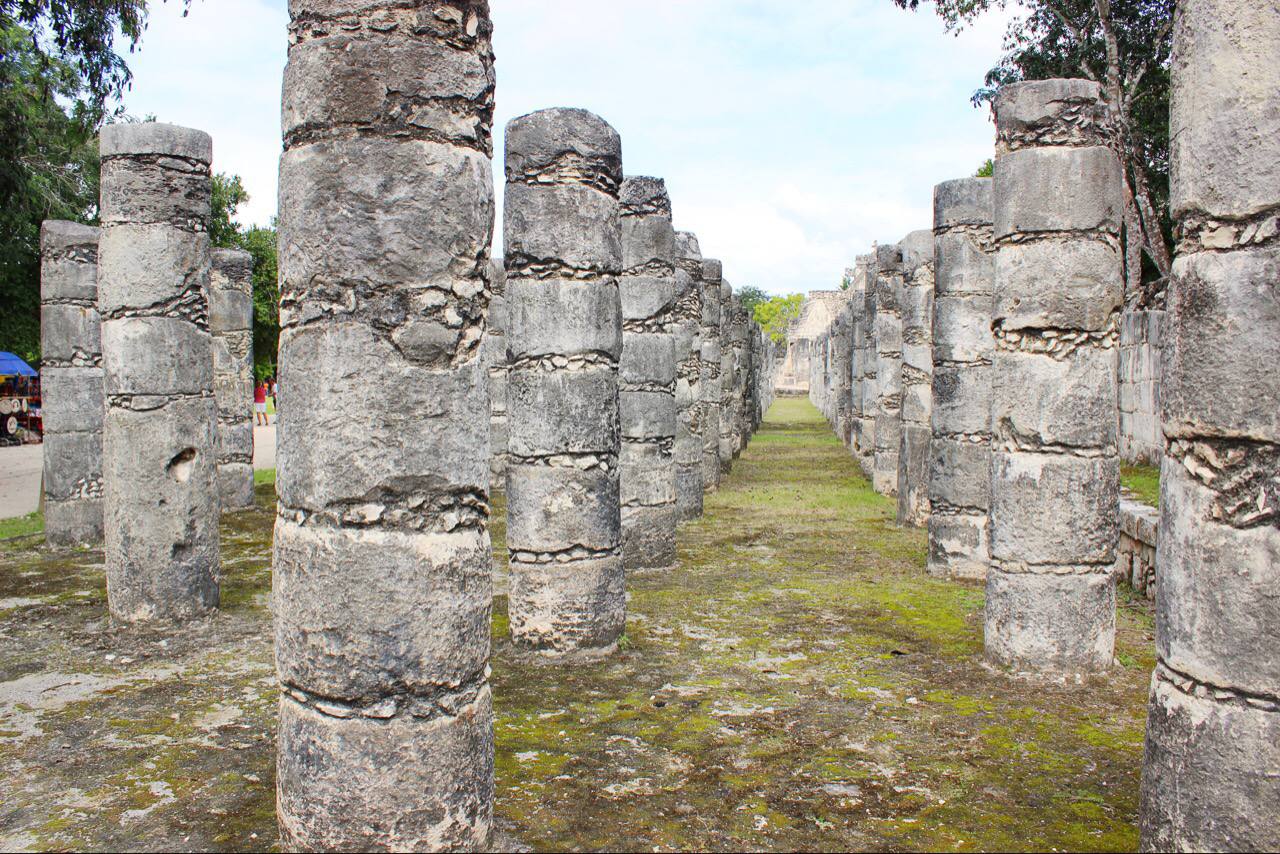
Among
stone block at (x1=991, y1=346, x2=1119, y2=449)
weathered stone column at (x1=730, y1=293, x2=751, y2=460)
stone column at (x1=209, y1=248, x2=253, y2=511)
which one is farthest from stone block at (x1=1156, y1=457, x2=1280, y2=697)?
weathered stone column at (x1=730, y1=293, x2=751, y2=460)

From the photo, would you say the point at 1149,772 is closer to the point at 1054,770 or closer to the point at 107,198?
the point at 1054,770

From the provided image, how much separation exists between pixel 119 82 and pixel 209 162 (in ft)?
19.4

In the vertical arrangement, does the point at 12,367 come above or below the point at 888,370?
above

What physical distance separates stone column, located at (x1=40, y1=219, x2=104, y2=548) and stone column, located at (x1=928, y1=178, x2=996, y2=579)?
353 inches

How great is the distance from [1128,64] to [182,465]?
20.5 metres

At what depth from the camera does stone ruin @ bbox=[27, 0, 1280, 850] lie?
11.7 feet

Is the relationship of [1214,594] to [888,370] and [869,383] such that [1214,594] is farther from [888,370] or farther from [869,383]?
[869,383]

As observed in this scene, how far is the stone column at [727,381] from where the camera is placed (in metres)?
18.1

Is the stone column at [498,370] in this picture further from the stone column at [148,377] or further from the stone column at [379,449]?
the stone column at [379,449]

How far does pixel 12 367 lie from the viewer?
23.8 metres

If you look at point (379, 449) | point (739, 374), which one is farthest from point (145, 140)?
point (739, 374)

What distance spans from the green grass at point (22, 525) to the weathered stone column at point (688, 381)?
313 inches

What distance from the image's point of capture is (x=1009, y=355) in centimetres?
680

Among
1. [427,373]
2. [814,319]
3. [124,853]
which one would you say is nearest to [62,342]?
[124,853]
